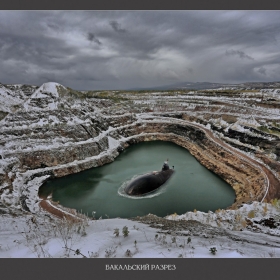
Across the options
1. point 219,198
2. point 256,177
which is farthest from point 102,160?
point 256,177

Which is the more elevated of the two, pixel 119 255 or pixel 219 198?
pixel 119 255

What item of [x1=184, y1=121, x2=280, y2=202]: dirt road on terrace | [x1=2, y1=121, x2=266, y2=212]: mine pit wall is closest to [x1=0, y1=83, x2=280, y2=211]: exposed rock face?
[x1=2, y1=121, x2=266, y2=212]: mine pit wall

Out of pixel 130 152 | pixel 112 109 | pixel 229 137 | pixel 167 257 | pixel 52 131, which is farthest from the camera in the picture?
pixel 112 109

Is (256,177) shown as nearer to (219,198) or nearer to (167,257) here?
(219,198)

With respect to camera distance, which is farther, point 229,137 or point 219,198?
point 229,137

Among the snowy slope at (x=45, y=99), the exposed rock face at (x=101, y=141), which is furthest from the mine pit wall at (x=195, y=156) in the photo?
the snowy slope at (x=45, y=99)

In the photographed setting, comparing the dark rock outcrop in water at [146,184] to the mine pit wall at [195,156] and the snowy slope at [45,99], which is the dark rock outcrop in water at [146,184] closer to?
the mine pit wall at [195,156]

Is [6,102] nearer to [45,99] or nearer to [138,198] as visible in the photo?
[45,99]

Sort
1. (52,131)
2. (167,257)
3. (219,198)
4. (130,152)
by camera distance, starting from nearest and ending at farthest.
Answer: (167,257)
(219,198)
(52,131)
(130,152)
